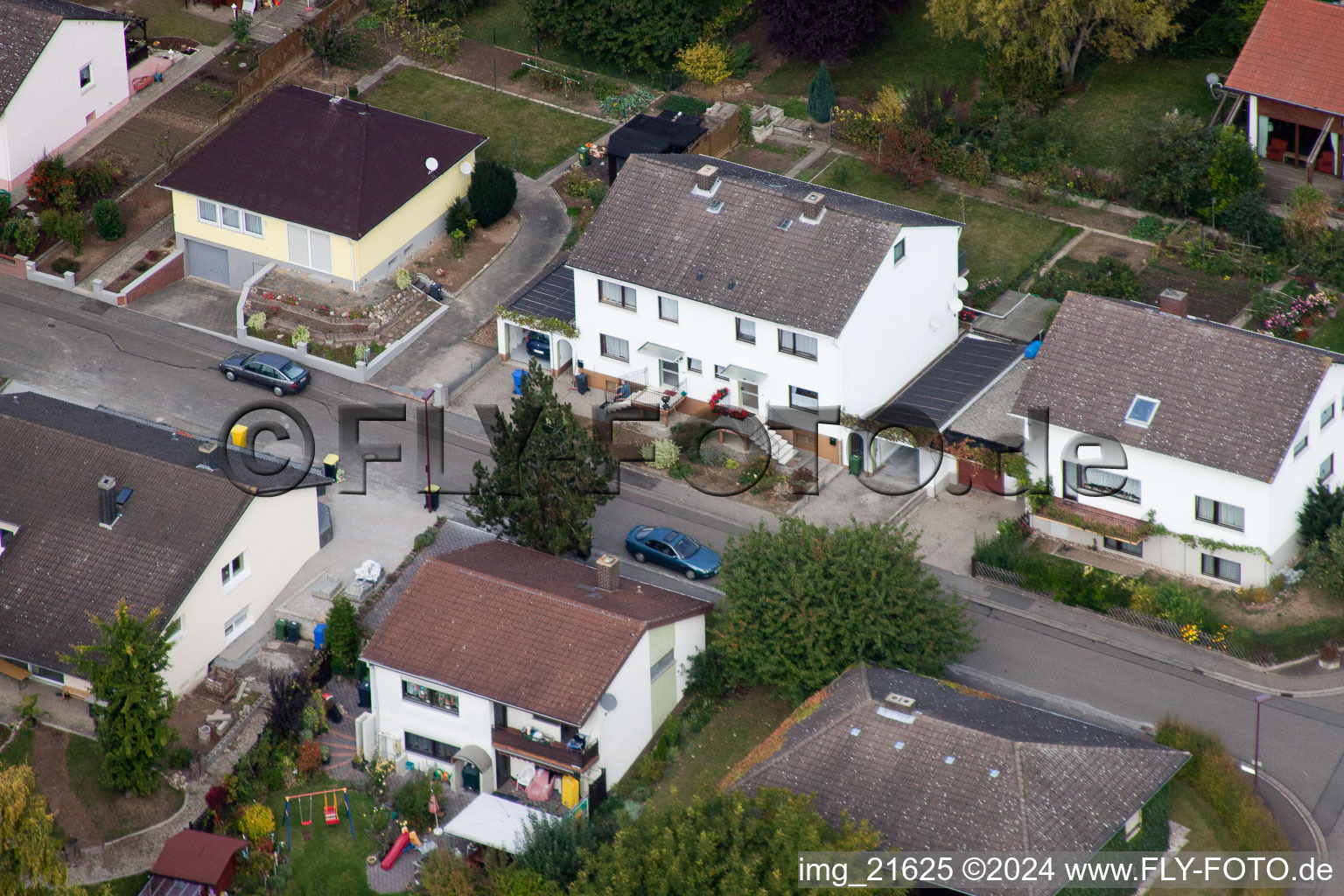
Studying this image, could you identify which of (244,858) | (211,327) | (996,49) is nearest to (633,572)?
(244,858)

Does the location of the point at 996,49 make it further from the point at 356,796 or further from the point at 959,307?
the point at 356,796

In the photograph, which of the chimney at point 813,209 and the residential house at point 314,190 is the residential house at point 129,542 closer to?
the residential house at point 314,190

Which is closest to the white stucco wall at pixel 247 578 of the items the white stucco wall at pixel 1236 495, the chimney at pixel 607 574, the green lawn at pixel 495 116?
the chimney at pixel 607 574

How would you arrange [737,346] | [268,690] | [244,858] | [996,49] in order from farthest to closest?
1. [996,49]
2. [737,346]
3. [268,690]
4. [244,858]

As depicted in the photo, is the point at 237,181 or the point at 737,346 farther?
the point at 237,181

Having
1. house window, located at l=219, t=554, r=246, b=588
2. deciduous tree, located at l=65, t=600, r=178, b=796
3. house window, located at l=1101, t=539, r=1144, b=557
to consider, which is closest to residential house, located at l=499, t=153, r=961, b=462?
house window, located at l=1101, t=539, r=1144, b=557

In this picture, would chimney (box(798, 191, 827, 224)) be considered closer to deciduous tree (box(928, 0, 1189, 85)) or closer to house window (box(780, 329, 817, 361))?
house window (box(780, 329, 817, 361))

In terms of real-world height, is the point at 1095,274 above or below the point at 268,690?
above
